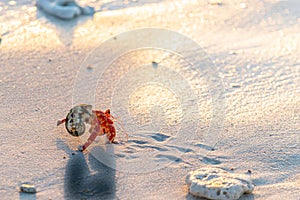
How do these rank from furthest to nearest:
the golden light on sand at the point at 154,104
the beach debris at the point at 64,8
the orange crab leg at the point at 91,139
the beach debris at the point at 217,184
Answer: the beach debris at the point at 64,8
the golden light on sand at the point at 154,104
the orange crab leg at the point at 91,139
the beach debris at the point at 217,184

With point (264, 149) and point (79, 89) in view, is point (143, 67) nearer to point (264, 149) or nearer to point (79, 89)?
point (79, 89)

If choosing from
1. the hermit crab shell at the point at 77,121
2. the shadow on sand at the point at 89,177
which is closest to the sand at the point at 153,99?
the shadow on sand at the point at 89,177

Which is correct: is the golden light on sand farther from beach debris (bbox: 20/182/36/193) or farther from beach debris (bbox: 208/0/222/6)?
beach debris (bbox: 208/0/222/6)

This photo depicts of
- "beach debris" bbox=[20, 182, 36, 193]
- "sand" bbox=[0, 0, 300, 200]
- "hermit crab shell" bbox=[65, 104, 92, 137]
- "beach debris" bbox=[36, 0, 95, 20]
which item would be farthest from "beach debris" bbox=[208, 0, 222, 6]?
"beach debris" bbox=[20, 182, 36, 193]

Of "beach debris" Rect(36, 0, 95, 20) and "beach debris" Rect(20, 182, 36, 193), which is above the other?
"beach debris" Rect(36, 0, 95, 20)

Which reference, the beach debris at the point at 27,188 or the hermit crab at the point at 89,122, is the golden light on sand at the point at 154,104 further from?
the beach debris at the point at 27,188

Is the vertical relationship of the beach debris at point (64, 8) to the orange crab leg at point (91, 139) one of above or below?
above
